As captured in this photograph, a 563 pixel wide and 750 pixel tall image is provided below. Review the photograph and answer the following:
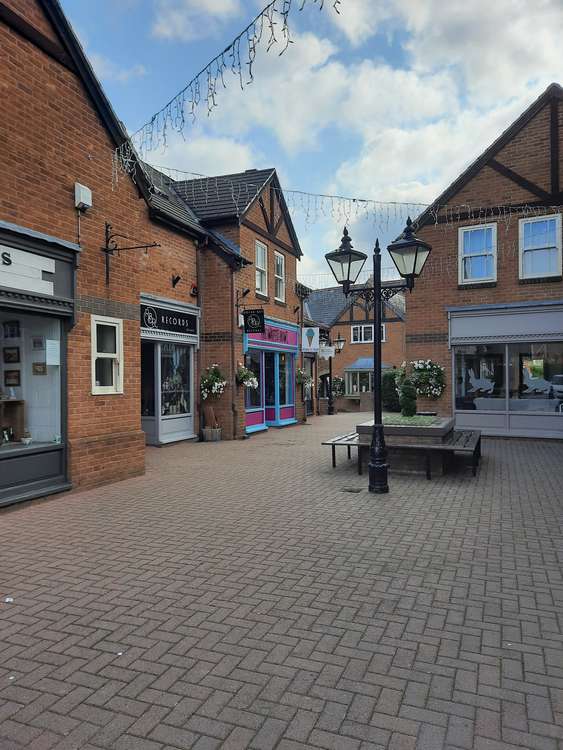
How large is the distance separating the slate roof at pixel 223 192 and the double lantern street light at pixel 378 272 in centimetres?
733

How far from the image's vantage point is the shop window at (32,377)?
24.5 feet

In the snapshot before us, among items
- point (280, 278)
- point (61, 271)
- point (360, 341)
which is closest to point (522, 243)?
point (280, 278)

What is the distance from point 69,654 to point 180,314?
10712 mm

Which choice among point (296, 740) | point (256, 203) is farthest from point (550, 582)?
point (256, 203)

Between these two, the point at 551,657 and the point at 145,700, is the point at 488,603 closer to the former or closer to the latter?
the point at 551,657

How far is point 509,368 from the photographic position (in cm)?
1432

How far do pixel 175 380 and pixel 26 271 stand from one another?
6776mm

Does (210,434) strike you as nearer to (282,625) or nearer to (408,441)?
(408,441)

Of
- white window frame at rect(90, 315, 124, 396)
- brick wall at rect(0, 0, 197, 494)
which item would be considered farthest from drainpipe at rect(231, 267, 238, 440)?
white window frame at rect(90, 315, 124, 396)

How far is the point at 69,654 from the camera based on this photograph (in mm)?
3279

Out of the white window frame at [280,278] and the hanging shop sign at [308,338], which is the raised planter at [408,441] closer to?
the white window frame at [280,278]

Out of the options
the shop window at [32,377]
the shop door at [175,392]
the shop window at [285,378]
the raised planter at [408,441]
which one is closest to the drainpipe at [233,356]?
the shop door at [175,392]

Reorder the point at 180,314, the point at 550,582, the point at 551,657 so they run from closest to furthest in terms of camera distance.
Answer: the point at 551,657 → the point at 550,582 → the point at 180,314

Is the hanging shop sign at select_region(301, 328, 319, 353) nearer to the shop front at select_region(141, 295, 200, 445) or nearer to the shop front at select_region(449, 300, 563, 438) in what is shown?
the shop front at select_region(449, 300, 563, 438)
